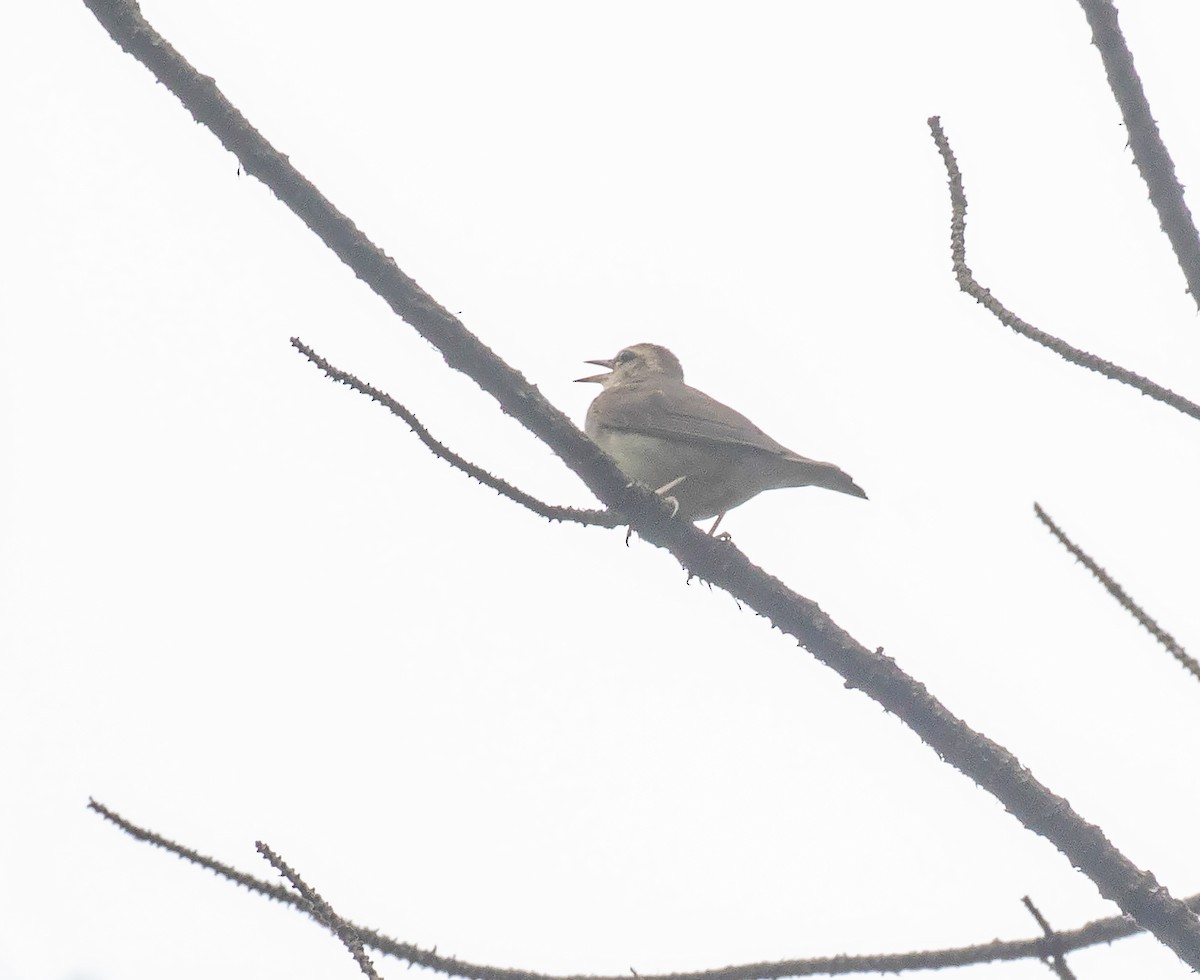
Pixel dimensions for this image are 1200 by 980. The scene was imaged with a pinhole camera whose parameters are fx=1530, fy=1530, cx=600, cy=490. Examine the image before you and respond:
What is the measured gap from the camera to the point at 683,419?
6.81 meters

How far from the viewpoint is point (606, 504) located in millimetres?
3373

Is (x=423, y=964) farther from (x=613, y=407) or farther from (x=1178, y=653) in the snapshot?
(x=613, y=407)

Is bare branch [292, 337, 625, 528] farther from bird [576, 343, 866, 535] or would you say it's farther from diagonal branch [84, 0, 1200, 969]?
bird [576, 343, 866, 535]

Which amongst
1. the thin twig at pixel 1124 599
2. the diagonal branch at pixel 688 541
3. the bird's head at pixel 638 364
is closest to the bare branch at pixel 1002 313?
the thin twig at pixel 1124 599

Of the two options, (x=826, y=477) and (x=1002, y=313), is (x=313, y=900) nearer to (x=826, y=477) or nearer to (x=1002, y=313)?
(x=1002, y=313)

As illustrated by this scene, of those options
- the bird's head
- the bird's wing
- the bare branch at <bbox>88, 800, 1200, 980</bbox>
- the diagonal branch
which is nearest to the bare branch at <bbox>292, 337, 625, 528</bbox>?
the diagonal branch

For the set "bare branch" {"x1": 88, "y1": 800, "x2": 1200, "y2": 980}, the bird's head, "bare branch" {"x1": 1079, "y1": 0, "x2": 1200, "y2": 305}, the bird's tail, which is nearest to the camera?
"bare branch" {"x1": 1079, "y1": 0, "x2": 1200, "y2": 305}

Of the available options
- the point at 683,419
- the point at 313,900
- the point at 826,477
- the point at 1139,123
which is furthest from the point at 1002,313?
the point at 683,419

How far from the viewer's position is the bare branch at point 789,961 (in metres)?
2.67

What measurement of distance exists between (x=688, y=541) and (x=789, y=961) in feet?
3.12

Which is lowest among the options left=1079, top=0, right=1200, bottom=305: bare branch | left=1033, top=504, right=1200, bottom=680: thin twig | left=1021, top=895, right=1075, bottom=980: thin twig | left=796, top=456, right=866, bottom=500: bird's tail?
left=1021, top=895, right=1075, bottom=980: thin twig

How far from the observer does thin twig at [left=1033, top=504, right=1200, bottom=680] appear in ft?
8.36

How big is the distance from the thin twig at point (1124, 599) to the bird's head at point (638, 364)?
6.62 m

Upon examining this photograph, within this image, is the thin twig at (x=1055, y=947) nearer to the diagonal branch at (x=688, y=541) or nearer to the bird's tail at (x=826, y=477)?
the diagonal branch at (x=688, y=541)
